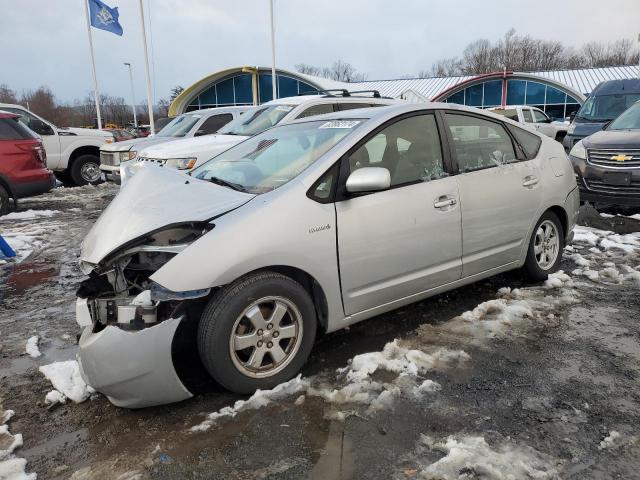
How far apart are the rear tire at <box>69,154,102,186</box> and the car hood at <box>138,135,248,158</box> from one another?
5.71m

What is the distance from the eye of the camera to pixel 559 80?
3684 centimetres

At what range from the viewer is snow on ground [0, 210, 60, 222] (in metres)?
9.05

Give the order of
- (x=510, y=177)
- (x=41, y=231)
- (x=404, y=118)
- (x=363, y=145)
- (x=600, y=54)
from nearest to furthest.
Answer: (x=363, y=145) < (x=404, y=118) < (x=510, y=177) < (x=41, y=231) < (x=600, y=54)

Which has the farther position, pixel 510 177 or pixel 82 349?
pixel 510 177

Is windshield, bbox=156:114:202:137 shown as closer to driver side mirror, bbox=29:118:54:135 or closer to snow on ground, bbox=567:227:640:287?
driver side mirror, bbox=29:118:54:135

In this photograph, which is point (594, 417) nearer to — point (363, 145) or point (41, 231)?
point (363, 145)

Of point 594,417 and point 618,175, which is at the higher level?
point 618,175

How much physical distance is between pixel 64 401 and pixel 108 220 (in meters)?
1.12

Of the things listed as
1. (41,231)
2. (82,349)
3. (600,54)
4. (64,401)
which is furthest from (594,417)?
(600,54)

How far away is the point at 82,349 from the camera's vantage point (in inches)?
106

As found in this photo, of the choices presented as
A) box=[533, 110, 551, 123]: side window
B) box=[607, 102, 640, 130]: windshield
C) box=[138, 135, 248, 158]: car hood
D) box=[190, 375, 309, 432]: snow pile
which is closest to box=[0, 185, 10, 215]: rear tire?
box=[138, 135, 248, 158]: car hood

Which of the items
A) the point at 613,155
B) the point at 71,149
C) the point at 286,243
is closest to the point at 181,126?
the point at 71,149

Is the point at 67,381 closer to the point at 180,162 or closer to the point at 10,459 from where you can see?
the point at 10,459


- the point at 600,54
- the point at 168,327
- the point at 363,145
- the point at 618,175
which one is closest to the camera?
the point at 168,327
